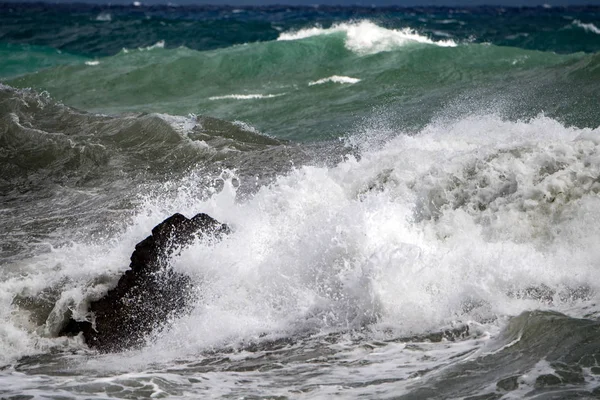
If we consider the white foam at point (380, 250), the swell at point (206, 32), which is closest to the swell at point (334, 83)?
the white foam at point (380, 250)

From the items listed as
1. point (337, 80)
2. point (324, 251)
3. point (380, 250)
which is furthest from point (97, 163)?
point (337, 80)

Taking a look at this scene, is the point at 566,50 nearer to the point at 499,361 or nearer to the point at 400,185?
the point at 400,185

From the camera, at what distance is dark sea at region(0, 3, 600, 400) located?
610cm

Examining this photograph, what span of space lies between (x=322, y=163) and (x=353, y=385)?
255 inches

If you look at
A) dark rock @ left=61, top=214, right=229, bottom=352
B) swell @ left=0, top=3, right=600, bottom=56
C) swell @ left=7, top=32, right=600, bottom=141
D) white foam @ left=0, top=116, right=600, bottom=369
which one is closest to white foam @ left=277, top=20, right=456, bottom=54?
swell @ left=7, top=32, right=600, bottom=141

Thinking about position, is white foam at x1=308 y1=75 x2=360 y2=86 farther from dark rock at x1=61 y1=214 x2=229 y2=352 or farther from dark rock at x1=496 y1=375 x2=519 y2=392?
dark rock at x1=496 y1=375 x2=519 y2=392

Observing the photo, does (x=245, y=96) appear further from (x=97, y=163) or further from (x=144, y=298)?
(x=144, y=298)

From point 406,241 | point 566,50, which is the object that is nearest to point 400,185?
point 406,241

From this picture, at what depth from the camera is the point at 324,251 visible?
26.1 ft

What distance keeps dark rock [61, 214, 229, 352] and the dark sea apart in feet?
0.33

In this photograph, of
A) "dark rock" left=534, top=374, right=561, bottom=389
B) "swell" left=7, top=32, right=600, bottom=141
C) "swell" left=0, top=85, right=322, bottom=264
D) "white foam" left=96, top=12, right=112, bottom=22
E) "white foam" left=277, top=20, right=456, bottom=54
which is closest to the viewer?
"dark rock" left=534, top=374, right=561, bottom=389

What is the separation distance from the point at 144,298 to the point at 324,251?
67.3 inches

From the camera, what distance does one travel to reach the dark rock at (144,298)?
722 centimetres

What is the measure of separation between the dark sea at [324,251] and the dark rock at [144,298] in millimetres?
99
